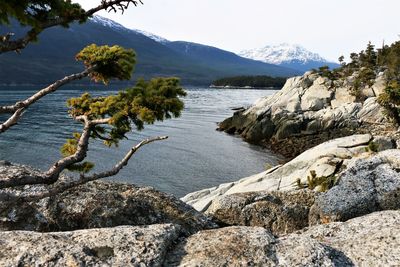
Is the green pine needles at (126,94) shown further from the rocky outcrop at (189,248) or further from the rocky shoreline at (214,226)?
the rocky outcrop at (189,248)

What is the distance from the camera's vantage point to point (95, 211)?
12242 millimetres

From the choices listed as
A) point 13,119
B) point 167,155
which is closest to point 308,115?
point 167,155

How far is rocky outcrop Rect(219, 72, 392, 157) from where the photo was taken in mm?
68438

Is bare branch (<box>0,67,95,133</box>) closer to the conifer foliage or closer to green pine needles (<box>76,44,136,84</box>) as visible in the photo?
the conifer foliage

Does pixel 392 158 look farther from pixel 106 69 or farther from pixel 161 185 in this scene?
pixel 161 185

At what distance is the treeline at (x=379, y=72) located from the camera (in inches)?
2297

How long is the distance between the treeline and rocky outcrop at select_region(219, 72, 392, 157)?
65.4 inches

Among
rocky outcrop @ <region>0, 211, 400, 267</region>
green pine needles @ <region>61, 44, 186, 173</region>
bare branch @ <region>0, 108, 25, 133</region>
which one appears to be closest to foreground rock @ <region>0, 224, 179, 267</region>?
rocky outcrop @ <region>0, 211, 400, 267</region>

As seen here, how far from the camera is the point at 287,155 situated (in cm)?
6088

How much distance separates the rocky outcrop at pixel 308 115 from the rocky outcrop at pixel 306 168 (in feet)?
80.3

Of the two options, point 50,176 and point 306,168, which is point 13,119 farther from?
point 306,168

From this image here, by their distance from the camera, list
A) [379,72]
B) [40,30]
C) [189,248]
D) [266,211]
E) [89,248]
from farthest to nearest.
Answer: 1. [379,72]
2. [266,211]
3. [40,30]
4. [189,248]
5. [89,248]

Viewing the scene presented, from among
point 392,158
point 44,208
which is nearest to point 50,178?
point 44,208

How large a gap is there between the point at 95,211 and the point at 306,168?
2347cm
